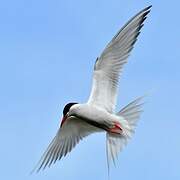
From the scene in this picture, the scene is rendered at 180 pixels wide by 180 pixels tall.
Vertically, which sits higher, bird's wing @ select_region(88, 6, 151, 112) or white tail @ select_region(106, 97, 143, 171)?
bird's wing @ select_region(88, 6, 151, 112)

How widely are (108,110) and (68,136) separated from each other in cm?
75

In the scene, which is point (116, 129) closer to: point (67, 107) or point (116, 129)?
point (116, 129)

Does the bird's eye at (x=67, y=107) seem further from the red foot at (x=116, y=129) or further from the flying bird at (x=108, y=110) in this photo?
the red foot at (x=116, y=129)

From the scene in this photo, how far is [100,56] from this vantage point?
457 inches

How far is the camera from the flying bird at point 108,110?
37.4 ft

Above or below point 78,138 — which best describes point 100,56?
above

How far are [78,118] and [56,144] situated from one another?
1.68 feet

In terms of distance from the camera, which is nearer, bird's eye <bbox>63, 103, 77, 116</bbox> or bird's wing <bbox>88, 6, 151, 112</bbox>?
bird's wing <bbox>88, 6, 151, 112</bbox>

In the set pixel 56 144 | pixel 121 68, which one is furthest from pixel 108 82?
pixel 56 144

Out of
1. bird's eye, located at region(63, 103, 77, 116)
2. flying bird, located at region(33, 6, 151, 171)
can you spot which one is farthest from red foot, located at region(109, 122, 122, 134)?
bird's eye, located at region(63, 103, 77, 116)

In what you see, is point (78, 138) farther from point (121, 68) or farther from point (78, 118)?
point (121, 68)

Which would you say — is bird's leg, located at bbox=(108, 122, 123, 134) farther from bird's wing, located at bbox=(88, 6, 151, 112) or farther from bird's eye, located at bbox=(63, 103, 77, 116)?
bird's eye, located at bbox=(63, 103, 77, 116)

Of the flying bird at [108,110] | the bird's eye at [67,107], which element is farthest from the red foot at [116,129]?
the bird's eye at [67,107]

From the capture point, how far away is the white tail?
11.3 metres
